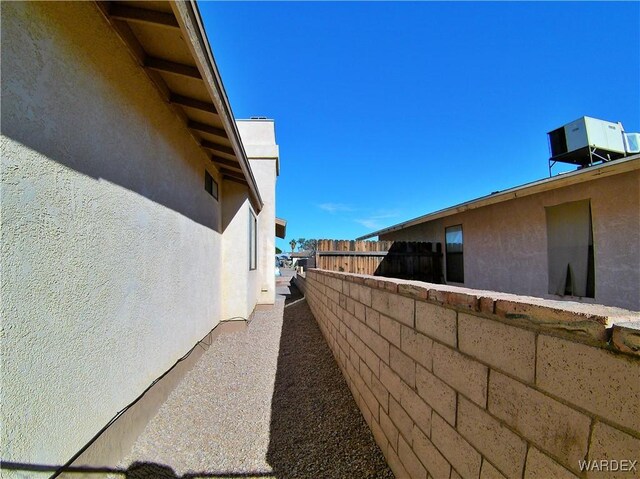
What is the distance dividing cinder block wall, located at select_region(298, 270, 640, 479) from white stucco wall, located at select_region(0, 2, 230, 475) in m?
2.23

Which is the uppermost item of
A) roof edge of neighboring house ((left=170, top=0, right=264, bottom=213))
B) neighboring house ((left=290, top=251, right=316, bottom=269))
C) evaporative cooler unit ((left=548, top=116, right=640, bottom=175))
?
evaporative cooler unit ((left=548, top=116, right=640, bottom=175))

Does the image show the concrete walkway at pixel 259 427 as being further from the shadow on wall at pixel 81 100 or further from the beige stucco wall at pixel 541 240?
the beige stucco wall at pixel 541 240

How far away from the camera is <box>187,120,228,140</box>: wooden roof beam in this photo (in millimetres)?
4258

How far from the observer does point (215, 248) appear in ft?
19.2

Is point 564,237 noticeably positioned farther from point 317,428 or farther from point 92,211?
point 92,211

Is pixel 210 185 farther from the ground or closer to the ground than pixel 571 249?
farther from the ground

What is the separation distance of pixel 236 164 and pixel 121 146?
327cm

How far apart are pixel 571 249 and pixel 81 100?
657cm

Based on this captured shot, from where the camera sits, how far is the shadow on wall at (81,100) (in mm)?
1592

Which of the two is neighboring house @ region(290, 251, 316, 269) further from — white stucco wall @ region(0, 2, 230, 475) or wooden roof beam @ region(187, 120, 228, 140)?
white stucco wall @ region(0, 2, 230, 475)

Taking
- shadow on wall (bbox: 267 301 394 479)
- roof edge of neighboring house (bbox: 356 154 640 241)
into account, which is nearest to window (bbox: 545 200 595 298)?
roof edge of neighboring house (bbox: 356 154 640 241)

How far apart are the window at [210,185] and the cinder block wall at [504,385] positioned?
13.8ft

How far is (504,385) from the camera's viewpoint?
3.89 ft

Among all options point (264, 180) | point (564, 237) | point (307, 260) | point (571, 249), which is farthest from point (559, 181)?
point (307, 260)
